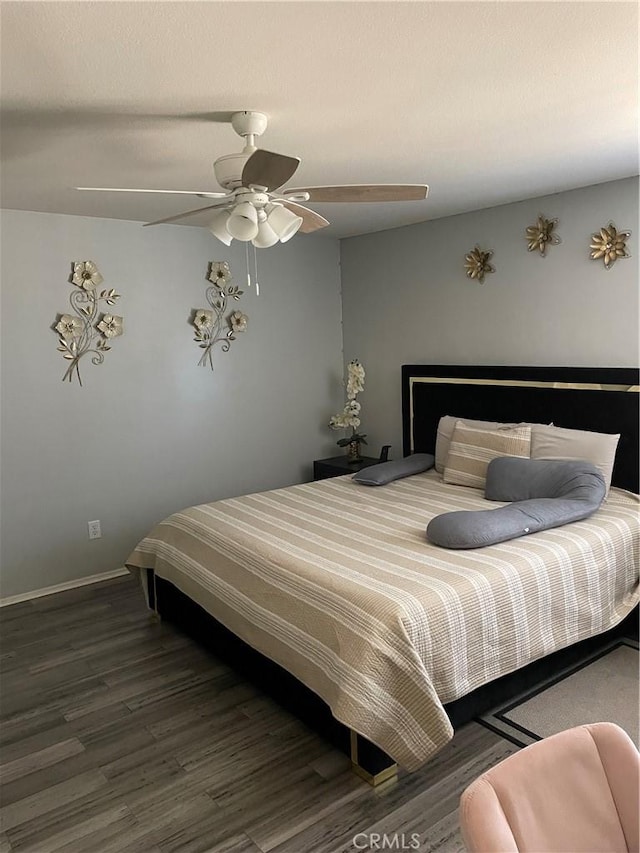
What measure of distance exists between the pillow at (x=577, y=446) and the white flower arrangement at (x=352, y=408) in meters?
1.68

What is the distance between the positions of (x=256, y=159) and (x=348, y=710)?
1.75m

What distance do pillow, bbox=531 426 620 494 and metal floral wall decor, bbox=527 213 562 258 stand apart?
3.52 feet

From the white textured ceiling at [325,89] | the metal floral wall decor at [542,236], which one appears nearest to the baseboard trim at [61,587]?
the white textured ceiling at [325,89]

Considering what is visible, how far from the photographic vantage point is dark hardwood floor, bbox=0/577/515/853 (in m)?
2.12

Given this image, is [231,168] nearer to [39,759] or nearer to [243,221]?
[243,221]

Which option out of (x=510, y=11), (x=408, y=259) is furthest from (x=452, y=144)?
(x=408, y=259)

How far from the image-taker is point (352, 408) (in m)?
5.20

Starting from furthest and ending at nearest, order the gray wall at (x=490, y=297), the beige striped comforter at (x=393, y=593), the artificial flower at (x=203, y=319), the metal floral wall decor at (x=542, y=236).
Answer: the artificial flower at (x=203, y=319)
the metal floral wall decor at (x=542, y=236)
the gray wall at (x=490, y=297)
the beige striped comforter at (x=393, y=593)

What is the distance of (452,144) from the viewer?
2795 millimetres

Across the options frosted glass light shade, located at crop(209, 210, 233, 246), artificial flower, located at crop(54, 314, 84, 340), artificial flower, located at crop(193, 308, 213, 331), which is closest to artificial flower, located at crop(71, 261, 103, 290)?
artificial flower, located at crop(54, 314, 84, 340)

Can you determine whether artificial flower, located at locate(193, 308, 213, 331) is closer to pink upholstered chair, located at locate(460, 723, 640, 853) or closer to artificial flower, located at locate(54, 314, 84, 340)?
artificial flower, located at locate(54, 314, 84, 340)

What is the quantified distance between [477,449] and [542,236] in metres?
1.30

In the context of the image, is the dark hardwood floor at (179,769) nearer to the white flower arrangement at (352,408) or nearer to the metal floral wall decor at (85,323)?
the metal floral wall decor at (85,323)

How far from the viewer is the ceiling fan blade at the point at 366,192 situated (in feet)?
7.84
